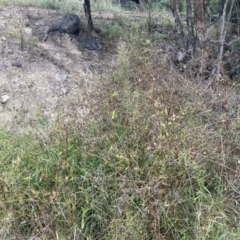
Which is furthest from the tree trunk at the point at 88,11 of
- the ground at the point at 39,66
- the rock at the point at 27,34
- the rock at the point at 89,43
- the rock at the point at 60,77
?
the rock at the point at 60,77

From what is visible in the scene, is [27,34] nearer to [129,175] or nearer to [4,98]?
[4,98]

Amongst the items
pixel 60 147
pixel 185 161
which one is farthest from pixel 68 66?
pixel 185 161

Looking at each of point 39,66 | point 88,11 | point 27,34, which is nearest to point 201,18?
point 39,66

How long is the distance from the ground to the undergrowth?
50cm

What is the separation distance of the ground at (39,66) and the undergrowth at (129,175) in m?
0.50

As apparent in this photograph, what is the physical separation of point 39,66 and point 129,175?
3.04m

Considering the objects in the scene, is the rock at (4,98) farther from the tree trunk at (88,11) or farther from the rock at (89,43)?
the tree trunk at (88,11)

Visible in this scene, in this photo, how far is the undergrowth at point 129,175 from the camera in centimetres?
250

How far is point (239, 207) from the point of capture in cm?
262

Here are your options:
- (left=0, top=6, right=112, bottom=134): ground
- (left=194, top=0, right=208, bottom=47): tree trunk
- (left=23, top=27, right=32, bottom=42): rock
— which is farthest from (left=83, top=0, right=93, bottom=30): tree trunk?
(left=194, top=0, right=208, bottom=47): tree trunk

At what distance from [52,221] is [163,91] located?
142cm

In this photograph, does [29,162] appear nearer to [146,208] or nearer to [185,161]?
[146,208]

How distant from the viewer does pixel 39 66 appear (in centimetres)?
521

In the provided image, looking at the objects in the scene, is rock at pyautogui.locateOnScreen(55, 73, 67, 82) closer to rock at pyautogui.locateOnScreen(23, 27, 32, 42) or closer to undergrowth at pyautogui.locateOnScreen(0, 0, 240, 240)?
rock at pyautogui.locateOnScreen(23, 27, 32, 42)
